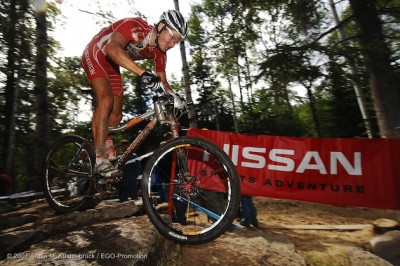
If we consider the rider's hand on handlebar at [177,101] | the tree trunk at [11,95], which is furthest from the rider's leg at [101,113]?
the tree trunk at [11,95]

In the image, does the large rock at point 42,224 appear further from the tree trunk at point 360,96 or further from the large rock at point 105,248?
the tree trunk at point 360,96

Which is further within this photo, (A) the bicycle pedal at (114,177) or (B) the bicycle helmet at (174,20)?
(A) the bicycle pedal at (114,177)

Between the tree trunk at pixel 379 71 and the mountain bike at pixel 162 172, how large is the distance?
17.7 feet

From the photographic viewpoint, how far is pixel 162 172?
3781 millimetres

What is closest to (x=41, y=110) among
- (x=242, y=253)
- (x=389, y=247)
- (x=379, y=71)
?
(x=242, y=253)

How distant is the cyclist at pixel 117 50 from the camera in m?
3.31

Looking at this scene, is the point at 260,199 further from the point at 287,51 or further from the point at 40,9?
the point at 40,9

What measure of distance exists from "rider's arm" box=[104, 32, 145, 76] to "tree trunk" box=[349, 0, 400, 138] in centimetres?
579

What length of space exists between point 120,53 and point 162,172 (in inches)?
60.2

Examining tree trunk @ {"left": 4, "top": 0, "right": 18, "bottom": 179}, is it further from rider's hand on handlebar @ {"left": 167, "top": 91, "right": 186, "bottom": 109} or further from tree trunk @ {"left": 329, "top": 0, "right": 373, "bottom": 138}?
tree trunk @ {"left": 329, "top": 0, "right": 373, "bottom": 138}

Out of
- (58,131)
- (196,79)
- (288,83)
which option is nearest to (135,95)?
(196,79)

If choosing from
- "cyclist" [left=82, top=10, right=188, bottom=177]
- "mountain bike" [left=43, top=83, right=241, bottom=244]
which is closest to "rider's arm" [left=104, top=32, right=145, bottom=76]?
"cyclist" [left=82, top=10, right=188, bottom=177]

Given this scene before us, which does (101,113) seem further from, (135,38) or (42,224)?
(42,224)

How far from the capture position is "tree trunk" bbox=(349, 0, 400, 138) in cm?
690
